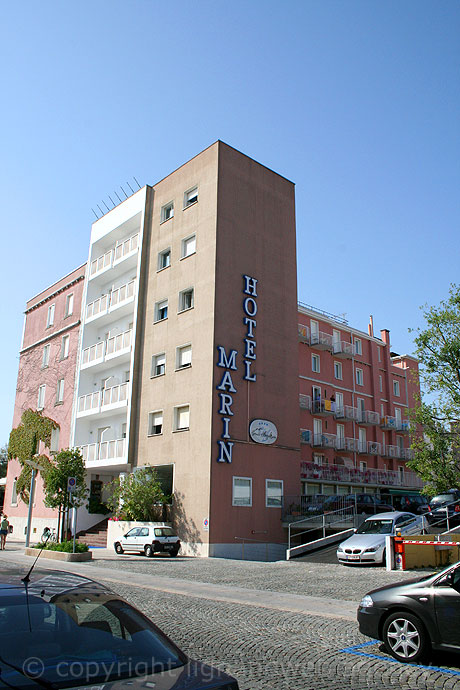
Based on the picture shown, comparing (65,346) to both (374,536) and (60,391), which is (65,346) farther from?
(374,536)

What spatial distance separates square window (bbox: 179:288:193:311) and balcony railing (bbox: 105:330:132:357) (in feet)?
15.0

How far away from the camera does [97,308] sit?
37719 mm

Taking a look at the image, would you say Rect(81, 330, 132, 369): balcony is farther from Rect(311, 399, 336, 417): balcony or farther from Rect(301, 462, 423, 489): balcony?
Rect(311, 399, 336, 417): balcony

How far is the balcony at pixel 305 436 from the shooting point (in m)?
36.5

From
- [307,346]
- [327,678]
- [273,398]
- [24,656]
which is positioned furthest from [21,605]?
[307,346]

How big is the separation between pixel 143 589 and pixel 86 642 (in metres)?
11.3

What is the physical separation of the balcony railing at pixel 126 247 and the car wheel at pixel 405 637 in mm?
30869

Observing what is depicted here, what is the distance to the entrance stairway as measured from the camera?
103 feet

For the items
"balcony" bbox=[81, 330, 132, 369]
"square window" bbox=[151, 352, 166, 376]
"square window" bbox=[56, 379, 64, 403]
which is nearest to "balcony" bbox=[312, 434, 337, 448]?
"square window" bbox=[151, 352, 166, 376]

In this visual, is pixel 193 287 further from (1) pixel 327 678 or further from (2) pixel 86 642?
(2) pixel 86 642

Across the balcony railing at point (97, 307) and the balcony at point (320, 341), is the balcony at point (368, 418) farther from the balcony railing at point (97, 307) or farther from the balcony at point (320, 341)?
the balcony railing at point (97, 307)

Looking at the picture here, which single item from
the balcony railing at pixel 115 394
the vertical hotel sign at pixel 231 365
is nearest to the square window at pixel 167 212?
the vertical hotel sign at pixel 231 365

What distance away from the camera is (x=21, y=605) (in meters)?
3.29

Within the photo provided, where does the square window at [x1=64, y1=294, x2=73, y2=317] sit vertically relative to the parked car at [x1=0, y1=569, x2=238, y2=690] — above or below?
above
